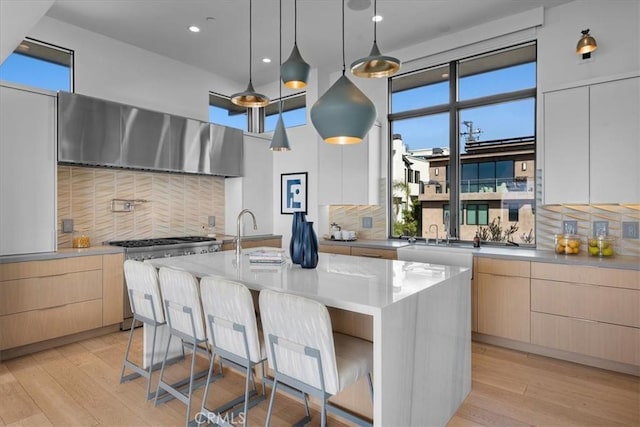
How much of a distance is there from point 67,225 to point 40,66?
172 cm

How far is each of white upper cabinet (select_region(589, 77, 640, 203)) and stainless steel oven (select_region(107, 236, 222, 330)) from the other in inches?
160

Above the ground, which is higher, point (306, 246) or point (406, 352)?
point (306, 246)

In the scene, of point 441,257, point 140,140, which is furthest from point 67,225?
point 441,257

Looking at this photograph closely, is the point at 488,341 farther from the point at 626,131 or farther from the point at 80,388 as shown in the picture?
the point at 80,388

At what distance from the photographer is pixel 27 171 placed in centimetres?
334

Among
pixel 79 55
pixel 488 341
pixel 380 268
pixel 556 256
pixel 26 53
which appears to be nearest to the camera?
pixel 380 268

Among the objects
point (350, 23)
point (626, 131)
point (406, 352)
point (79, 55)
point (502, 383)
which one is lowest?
point (502, 383)

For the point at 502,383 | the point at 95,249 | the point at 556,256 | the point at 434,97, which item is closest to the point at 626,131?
the point at 556,256

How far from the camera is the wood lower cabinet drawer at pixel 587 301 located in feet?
9.36

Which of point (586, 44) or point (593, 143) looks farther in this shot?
point (586, 44)

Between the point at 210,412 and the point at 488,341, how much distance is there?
266 centimetres

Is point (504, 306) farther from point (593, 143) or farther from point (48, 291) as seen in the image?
point (48, 291)

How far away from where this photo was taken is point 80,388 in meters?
2.69

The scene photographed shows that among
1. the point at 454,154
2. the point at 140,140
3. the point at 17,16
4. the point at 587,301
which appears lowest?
the point at 587,301
